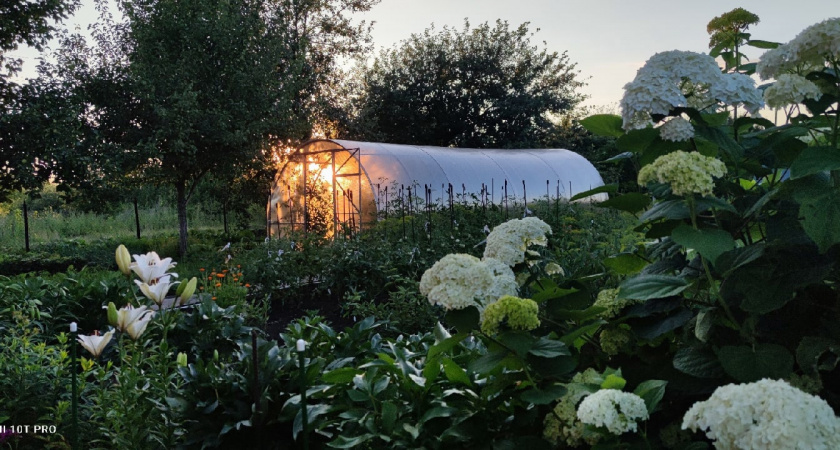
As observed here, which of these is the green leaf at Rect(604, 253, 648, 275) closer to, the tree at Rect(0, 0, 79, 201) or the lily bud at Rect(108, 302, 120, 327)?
the lily bud at Rect(108, 302, 120, 327)

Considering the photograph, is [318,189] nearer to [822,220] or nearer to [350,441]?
[350,441]

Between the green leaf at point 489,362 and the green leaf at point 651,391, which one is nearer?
the green leaf at point 651,391

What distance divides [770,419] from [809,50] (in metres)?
0.92

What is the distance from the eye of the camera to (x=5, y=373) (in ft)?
7.39

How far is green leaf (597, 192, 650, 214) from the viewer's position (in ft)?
4.62

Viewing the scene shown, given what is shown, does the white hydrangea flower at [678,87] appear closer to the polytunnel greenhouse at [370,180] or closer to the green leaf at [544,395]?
the green leaf at [544,395]

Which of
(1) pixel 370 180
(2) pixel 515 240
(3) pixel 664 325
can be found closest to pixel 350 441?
(2) pixel 515 240

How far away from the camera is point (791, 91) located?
132cm


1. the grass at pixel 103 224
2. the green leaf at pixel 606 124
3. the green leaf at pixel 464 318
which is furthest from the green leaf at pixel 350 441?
the grass at pixel 103 224

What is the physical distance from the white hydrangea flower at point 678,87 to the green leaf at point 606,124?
5.1 inches

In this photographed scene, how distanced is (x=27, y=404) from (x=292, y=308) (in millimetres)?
3209

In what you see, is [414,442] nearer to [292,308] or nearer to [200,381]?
A: [200,381]

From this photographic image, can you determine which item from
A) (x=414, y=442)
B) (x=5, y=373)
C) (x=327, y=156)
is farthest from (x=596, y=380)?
(x=327, y=156)

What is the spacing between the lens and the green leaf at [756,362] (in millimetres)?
1043
